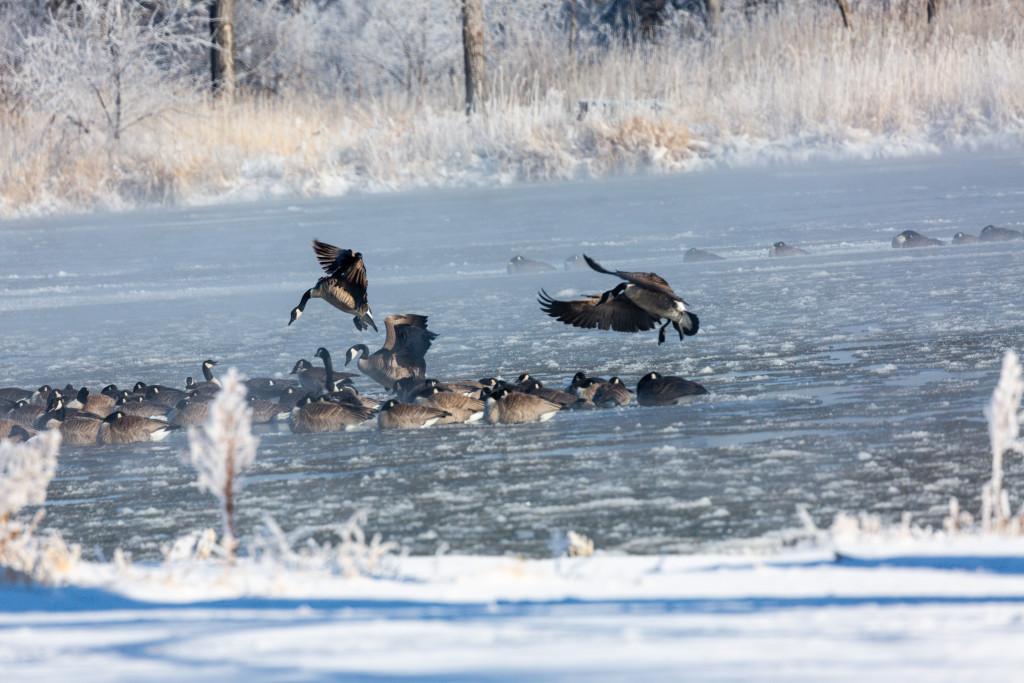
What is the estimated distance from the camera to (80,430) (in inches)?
257

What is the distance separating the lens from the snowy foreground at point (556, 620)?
2094mm

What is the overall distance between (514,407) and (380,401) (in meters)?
1.55

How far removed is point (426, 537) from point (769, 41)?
18.4 metres

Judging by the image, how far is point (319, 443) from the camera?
5992 millimetres

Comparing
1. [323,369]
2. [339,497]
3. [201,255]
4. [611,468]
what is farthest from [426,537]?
[201,255]

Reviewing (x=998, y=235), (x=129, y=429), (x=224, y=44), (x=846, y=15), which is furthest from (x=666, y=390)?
(x=224, y=44)

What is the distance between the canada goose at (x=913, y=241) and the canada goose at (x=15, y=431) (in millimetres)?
7956

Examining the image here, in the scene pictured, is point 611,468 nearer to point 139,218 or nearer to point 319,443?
point 319,443

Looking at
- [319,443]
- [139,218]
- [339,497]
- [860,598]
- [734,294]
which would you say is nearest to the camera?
[860,598]

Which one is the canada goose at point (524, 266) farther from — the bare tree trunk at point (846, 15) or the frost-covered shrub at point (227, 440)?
the bare tree trunk at point (846, 15)

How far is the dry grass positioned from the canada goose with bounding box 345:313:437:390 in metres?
11.4

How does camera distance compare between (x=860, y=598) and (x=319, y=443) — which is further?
(x=319, y=443)

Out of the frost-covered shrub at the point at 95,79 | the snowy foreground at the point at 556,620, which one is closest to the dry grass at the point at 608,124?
the frost-covered shrub at the point at 95,79

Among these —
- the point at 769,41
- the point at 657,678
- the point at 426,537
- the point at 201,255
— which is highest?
the point at 769,41
